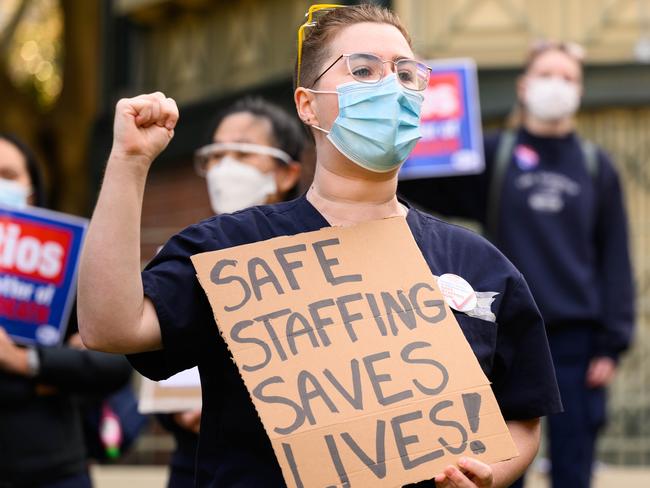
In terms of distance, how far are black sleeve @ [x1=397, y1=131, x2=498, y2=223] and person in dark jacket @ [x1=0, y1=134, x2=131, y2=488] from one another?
→ 78.1 inches

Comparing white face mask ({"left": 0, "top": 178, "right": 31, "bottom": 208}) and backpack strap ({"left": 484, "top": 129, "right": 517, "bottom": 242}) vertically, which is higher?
white face mask ({"left": 0, "top": 178, "right": 31, "bottom": 208})

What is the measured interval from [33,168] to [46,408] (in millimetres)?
984

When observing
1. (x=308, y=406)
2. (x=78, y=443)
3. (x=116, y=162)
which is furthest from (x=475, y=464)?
(x=78, y=443)

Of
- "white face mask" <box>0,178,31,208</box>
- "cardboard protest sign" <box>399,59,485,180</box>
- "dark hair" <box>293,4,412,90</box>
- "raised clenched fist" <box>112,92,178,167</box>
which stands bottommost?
"cardboard protest sign" <box>399,59,485,180</box>

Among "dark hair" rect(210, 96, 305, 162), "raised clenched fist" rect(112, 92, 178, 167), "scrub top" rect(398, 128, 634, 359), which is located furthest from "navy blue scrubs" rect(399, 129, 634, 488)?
"raised clenched fist" rect(112, 92, 178, 167)

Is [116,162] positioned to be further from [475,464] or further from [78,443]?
[78,443]

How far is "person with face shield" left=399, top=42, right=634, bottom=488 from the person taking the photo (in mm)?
6332

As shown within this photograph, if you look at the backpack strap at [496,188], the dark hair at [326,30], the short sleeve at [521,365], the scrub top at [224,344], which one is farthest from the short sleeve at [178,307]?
the backpack strap at [496,188]

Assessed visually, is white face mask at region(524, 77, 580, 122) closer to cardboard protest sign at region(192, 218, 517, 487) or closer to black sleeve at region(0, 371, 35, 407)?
black sleeve at region(0, 371, 35, 407)

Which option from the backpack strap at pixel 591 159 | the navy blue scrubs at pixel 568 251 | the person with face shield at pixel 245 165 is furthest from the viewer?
the backpack strap at pixel 591 159

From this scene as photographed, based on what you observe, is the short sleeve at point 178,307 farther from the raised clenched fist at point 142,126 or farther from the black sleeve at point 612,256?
the black sleeve at point 612,256

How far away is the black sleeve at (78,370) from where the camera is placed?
5.12 metres

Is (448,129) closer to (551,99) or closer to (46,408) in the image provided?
(551,99)

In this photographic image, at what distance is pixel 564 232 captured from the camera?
21.1 ft
